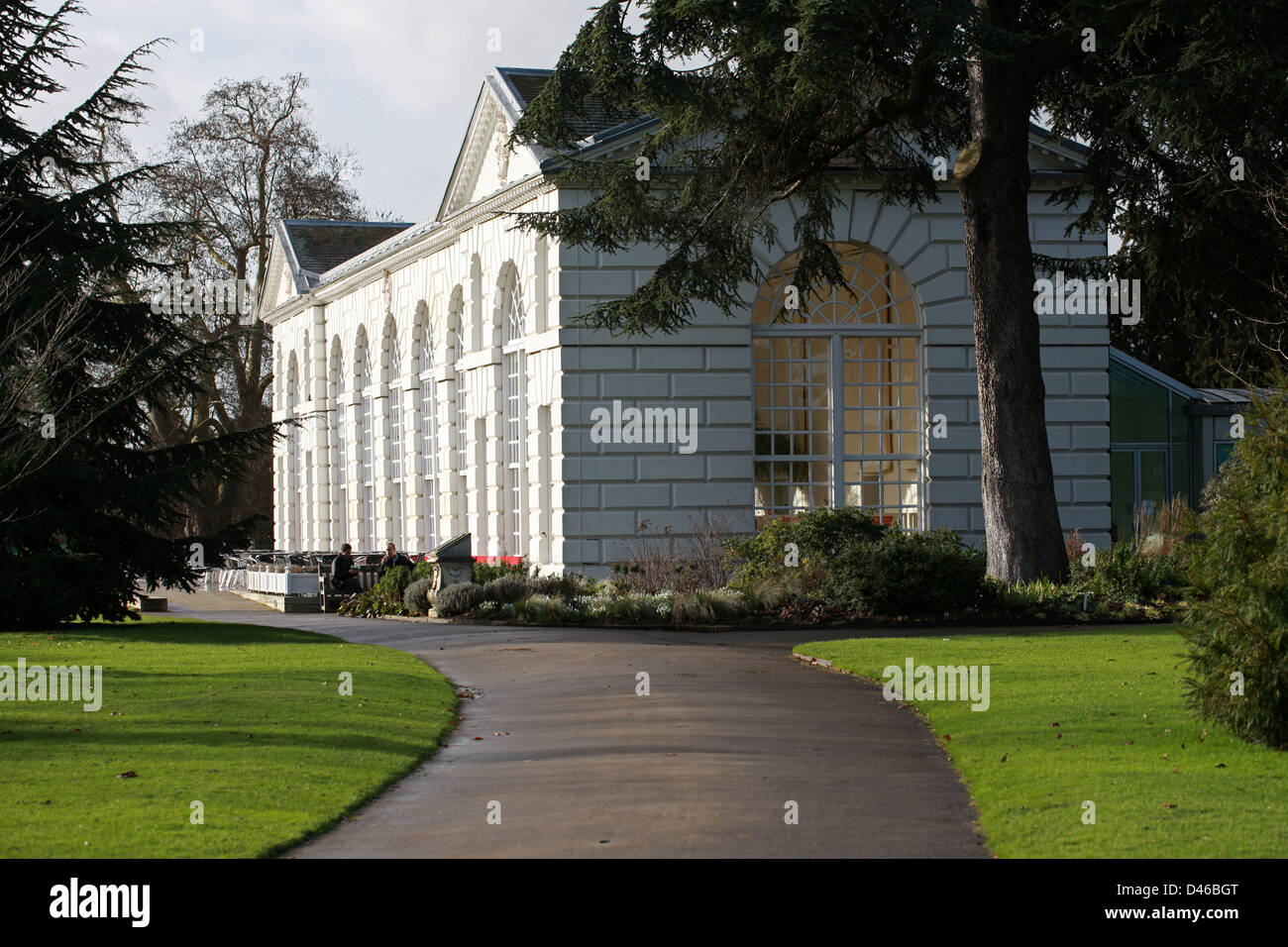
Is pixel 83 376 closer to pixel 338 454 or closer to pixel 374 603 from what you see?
pixel 374 603

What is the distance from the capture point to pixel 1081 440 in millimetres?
32156

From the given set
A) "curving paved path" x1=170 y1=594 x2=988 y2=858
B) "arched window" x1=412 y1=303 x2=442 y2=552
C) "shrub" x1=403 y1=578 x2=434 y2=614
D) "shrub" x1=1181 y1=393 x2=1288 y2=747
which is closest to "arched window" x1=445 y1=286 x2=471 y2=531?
"arched window" x1=412 y1=303 x2=442 y2=552

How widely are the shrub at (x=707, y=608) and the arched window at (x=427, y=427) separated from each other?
16987mm

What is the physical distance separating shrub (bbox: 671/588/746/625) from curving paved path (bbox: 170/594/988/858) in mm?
4612

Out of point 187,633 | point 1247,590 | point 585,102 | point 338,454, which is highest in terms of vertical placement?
point 585,102

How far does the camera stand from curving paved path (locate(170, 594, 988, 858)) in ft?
28.8

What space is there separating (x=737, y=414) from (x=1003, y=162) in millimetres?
8321

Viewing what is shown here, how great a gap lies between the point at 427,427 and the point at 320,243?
1438 cm

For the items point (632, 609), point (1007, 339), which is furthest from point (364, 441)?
point (1007, 339)

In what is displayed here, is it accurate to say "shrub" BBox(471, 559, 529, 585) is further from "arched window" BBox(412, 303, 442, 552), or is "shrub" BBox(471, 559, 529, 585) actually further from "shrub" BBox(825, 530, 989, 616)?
"arched window" BBox(412, 303, 442, 552)

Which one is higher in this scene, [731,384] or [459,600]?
[731,384]

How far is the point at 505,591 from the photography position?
26688mm
